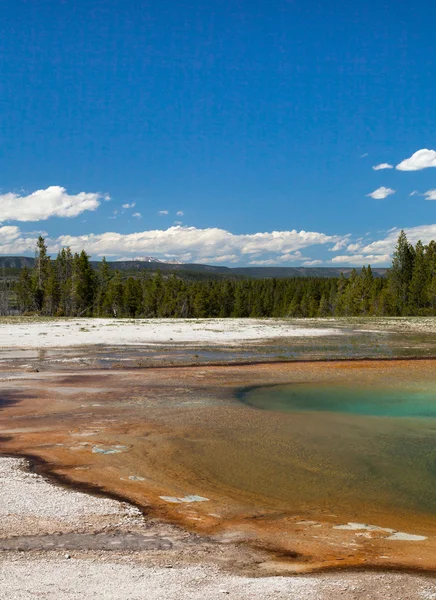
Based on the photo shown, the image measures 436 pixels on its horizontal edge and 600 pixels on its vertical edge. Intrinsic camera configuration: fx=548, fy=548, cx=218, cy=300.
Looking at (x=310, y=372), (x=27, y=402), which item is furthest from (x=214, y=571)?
(x=310, y=372)

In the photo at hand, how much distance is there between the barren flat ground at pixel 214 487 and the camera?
232 inches

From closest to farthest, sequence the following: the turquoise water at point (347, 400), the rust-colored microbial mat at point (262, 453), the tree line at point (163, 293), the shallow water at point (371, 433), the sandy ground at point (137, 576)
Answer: the sandy ground at point (137, 576), the rust-colored microbial mat at point (262, 453), the shallow water at point (371, 433), the turquoise water at point (347, 400), the tree line at point (163, 293)

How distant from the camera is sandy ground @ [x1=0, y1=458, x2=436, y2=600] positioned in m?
5.39

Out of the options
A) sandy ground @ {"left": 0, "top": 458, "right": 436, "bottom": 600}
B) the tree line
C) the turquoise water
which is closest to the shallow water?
the turquoise water

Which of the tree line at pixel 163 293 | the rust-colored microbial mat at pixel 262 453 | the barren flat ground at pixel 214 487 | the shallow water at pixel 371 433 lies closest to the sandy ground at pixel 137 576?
the barren flat ground at pixel 214 487

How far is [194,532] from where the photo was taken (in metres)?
7.21

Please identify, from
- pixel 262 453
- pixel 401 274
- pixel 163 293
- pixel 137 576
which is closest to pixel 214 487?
pixel 262 453

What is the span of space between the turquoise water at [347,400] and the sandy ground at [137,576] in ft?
30.6

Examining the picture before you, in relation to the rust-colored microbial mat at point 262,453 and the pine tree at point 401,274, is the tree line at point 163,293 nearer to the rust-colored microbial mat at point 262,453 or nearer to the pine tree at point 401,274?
the pine tree at point 401,274

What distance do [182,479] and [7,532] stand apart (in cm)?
351

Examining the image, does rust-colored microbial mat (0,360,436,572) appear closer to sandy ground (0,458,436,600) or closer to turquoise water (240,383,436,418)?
turquoise water (240,383,436,418)

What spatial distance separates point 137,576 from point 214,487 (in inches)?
144

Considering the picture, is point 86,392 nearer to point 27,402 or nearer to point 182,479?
point 27,402

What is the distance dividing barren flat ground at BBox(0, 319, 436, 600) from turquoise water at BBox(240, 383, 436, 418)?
4.8 inches
